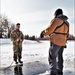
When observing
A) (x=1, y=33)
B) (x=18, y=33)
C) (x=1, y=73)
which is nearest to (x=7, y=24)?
(x=1, y=33)

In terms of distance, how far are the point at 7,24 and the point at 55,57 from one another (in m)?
29.9

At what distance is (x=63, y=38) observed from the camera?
5.32 meters

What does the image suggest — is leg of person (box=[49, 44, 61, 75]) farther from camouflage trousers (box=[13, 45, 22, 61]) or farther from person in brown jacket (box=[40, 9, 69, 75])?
camouflage trousers (box=[13, 45, 22, 61])

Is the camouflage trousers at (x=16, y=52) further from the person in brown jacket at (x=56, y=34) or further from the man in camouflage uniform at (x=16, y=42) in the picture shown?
the person in brown jacket at (x=56, y=34)

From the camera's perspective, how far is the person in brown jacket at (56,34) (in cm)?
512

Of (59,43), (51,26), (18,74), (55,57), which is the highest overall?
(51,26)

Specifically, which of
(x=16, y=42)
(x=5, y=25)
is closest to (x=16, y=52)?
(x=16, y=42)

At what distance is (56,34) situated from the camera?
5219mm

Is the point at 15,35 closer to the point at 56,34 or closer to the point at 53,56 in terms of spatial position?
the point at 53,56

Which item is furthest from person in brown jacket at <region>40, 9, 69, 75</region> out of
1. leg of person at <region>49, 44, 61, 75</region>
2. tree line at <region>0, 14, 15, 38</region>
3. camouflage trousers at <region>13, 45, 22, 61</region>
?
tree line at <region>0, 14, 15, 38</region>

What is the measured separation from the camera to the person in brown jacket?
5125 mm

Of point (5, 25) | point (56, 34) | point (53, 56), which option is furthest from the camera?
point (5, 25)

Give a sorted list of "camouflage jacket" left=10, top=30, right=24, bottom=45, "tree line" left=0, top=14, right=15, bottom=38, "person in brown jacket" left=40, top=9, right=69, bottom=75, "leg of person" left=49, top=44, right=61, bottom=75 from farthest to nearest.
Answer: "tree line" left=0, top=14, right=15, bottom=38 → "camouflage jacket" left=10, top=30, right=24, bottom=45 → "leg of person" left=49, top=44, right=61, bottom=75 → "person in brown jacket" left=40, top=9, right=69, bottom=75

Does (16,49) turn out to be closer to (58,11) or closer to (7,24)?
(58,11)
